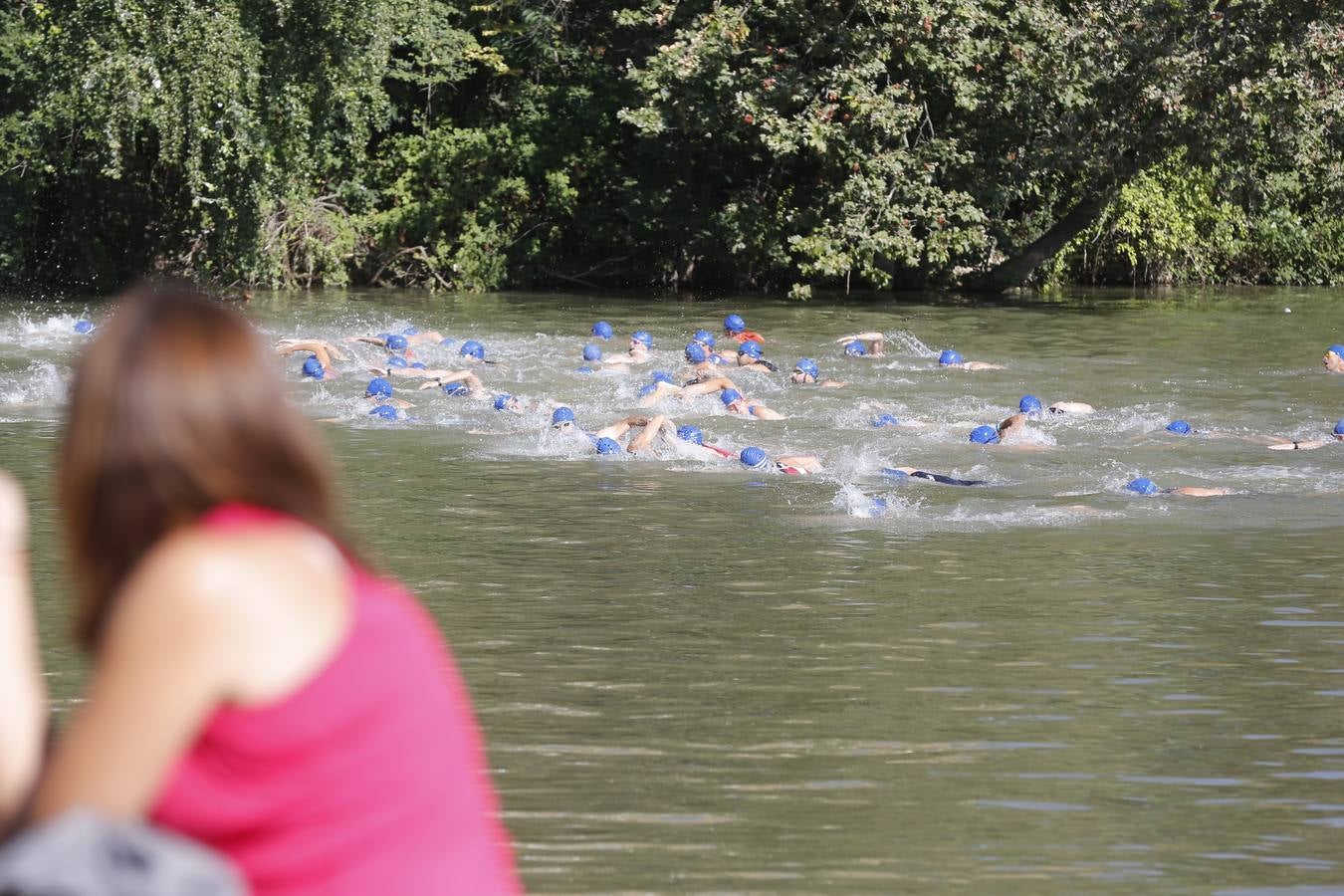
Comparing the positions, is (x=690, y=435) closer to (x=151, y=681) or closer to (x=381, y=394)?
(x=381, y=394)

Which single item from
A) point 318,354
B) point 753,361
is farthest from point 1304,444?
Answer: point 318,354

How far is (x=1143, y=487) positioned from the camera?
1316 cm

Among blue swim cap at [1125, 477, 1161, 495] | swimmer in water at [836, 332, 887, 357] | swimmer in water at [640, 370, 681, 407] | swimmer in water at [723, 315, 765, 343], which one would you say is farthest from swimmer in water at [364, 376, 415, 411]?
blue swim cap at [1125, 477, 1161, 495]

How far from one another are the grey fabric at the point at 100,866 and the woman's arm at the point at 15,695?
202 mm

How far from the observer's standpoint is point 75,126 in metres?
29.5

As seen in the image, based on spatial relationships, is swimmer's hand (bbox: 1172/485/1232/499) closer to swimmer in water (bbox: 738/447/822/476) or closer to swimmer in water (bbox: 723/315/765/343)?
swimmer in water (bbox: 738/447/822/476)

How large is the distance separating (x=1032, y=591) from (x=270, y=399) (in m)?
7.78

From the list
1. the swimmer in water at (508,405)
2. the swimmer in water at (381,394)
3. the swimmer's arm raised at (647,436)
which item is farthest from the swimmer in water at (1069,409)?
the swimmer in water at (381,394)

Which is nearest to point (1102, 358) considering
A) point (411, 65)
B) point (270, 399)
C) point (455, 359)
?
point (455, 359)

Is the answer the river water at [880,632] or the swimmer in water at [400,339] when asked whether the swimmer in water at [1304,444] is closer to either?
the river water at [880,632]

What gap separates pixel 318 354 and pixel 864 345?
6.92 meters

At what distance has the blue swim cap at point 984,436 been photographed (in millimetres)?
15727

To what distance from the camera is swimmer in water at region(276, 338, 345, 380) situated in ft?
64.2

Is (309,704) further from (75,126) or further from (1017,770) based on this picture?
(75,126)
